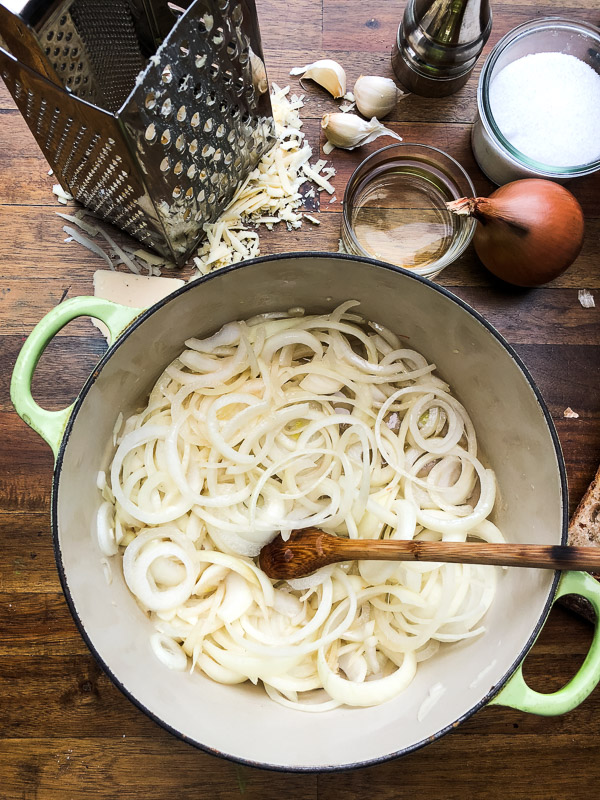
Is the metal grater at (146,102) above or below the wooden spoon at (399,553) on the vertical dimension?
above

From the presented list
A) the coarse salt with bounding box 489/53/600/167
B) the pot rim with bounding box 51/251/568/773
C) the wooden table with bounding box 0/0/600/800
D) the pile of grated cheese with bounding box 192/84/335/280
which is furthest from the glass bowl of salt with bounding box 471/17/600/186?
the pot rim with bounding box 51/251/568/773

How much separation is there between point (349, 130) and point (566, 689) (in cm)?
115

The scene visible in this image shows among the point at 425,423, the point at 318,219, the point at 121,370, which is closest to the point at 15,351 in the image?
the point at 121,370

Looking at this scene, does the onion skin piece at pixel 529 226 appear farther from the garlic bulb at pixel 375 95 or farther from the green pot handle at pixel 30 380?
the green pot handle at pixel 30 380

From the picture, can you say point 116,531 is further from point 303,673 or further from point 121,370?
point 303,673

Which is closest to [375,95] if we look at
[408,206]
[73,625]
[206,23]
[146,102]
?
[408,206]

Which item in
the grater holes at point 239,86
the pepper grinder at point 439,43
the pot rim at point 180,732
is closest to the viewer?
the pot rim at point 180,732

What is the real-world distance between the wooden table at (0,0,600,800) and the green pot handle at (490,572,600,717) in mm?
364

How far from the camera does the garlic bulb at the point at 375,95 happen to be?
1396 millimetres

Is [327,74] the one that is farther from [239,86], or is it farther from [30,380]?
[30,380]

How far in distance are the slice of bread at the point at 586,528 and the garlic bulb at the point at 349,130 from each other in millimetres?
888

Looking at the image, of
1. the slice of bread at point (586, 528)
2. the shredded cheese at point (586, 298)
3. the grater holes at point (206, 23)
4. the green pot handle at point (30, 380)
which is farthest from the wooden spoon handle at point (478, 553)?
the grater holes at point (206, 23)

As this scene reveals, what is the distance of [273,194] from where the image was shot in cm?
141

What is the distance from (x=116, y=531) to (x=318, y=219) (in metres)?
0.79
